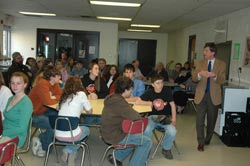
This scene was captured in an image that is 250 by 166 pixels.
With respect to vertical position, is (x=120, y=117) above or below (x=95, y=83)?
below

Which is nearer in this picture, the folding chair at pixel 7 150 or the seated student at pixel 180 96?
the folding chair at pixel 7 150

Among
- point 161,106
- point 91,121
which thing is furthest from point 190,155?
point 91,121

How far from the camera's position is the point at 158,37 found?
1596cm

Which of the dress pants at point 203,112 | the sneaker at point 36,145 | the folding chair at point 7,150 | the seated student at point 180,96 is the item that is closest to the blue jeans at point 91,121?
the sneaker at point 36,145

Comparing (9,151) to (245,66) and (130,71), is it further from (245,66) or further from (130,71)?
(245,66)

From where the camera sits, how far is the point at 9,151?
7.91 ft

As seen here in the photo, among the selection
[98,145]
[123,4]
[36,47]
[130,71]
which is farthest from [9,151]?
[36,47]

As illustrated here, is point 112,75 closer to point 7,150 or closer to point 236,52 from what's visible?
point 236,52

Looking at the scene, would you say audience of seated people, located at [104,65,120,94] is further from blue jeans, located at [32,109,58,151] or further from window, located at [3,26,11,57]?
window, located at [3,26,11,57]

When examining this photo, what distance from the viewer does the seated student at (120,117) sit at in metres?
3.45

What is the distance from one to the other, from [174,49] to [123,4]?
291 inches

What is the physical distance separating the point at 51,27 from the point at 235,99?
792cm

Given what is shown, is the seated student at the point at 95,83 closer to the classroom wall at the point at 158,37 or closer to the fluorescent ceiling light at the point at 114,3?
the fluorescent ceiling light at the point at 114,3

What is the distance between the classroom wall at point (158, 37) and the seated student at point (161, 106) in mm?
11506
